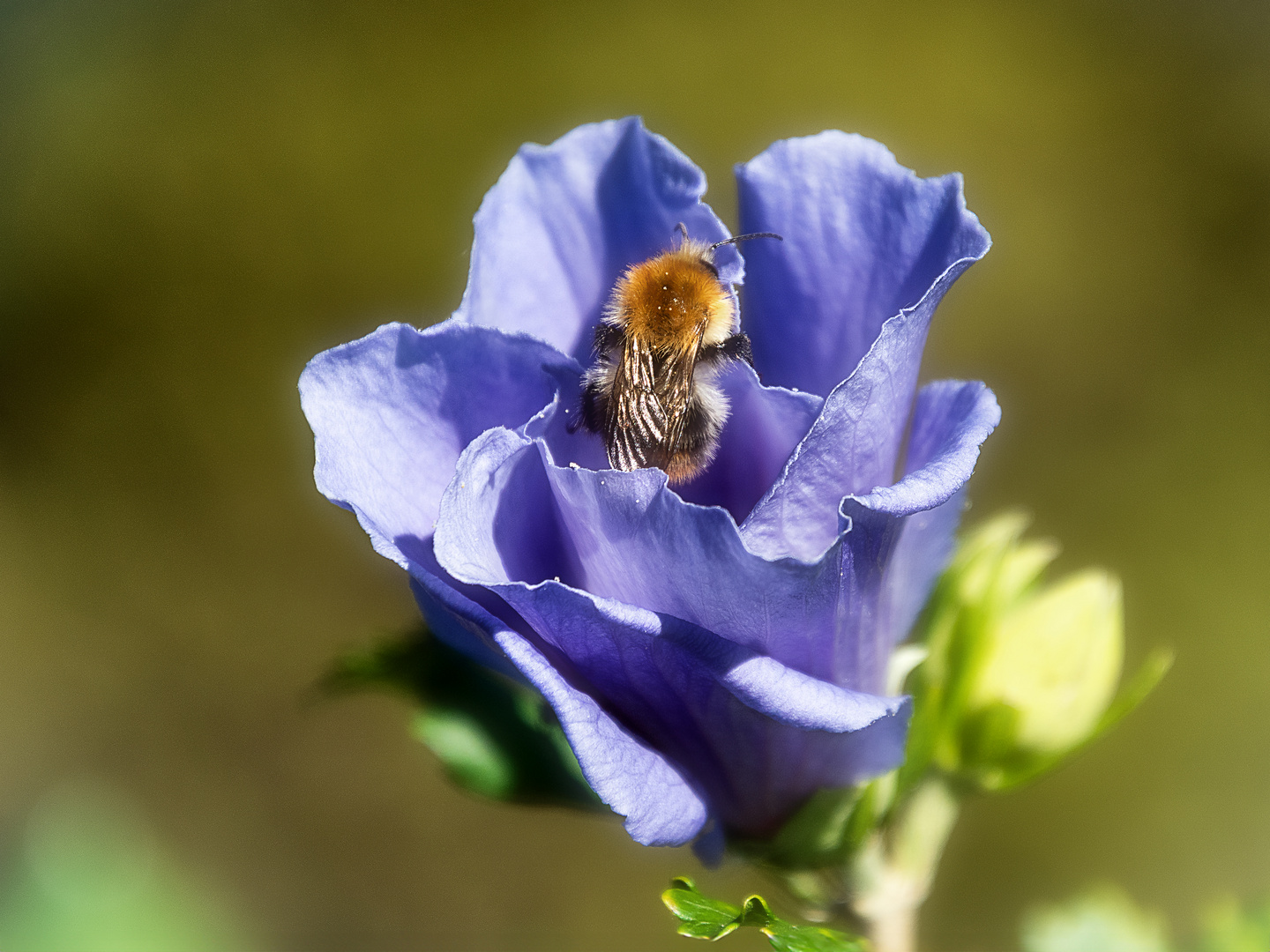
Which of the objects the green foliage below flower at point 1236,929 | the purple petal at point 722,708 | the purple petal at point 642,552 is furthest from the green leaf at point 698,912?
the green foliage below flower at point 1236,929

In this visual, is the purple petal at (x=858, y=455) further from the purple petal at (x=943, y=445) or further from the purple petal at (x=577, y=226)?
the purple petal at (x=577, y=226)

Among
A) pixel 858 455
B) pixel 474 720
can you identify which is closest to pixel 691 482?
pixel 858 455

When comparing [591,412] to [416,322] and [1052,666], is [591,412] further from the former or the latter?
[416,322]

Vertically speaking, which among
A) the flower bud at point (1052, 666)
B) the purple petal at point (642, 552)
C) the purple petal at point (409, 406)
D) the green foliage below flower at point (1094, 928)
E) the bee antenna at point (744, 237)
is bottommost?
the green foliage below flower at point (1094, 928)

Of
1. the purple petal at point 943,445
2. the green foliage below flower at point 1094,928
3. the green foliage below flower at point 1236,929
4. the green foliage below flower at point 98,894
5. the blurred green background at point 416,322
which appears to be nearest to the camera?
the purple petal at point 943,445

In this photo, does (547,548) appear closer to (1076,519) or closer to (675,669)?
(675,669)

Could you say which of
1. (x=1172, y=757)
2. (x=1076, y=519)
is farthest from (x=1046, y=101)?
(x=1172, y=757)

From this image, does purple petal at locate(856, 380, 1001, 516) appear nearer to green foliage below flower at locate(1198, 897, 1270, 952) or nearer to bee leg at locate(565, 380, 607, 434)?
bee leg at locate(565, 380, 607, 434)
